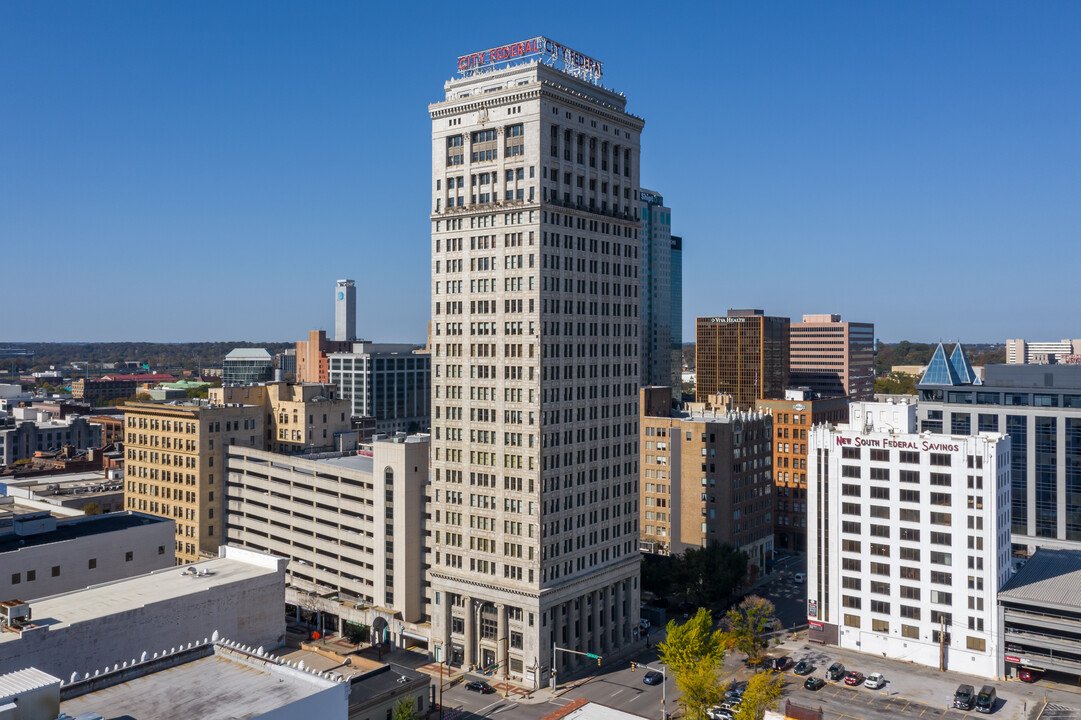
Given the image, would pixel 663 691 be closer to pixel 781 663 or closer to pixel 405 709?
pixel 781 663

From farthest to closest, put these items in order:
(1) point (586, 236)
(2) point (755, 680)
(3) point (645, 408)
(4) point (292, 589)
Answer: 1. (3) point (645, 408)
2. (4) point (292, 589)
3. (1) point (586, 236)
4. (2) point (755, 680)

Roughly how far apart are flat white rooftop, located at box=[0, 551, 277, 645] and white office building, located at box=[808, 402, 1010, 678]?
7814 centimetres

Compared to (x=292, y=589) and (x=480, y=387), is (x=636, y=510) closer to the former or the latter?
(x=480, y=387)

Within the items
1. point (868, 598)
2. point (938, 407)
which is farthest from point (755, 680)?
point (938, 407)

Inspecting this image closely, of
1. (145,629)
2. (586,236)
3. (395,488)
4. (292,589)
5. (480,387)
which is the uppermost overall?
(586,236)

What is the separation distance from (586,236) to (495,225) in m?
13.3

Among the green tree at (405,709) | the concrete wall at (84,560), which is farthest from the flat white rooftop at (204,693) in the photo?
the concrete wall at (84,560)

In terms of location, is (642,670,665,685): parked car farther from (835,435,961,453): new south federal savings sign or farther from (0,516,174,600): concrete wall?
(0,516,174,600): concrete wall

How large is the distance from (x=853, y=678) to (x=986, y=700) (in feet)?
49.6

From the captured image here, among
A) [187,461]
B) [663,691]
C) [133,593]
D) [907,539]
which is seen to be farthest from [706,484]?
[133,593]

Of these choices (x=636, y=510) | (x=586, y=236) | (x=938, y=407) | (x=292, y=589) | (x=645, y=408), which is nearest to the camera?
(x=586, y=236)

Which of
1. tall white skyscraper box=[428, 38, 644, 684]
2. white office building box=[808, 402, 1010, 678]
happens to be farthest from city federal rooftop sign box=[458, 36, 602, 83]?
white office building box=[808, 402, 1010, 678]

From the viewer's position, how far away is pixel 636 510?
128000 millimetres

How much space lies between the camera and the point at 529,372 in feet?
366
